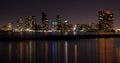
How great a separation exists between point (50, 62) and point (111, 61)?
690 cm

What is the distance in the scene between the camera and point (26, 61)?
120ft

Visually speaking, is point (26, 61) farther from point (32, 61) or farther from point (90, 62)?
point (90, 62)

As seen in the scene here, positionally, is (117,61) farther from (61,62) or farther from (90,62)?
(61,62)

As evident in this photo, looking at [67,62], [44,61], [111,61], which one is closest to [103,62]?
[111,61]

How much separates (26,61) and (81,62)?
624cm

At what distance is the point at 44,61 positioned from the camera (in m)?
36.8

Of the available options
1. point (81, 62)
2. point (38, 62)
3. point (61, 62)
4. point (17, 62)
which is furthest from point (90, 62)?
point (17, 62)

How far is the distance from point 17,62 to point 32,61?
1.76 meters

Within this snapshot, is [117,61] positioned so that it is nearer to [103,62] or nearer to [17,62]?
[103,62]

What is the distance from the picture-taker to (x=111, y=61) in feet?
120

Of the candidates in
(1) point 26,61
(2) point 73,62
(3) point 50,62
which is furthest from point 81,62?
(1) point 26,61

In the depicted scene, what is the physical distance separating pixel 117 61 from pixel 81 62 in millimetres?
4045

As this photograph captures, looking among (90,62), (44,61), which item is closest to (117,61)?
(90,62)

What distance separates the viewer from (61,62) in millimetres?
35906
